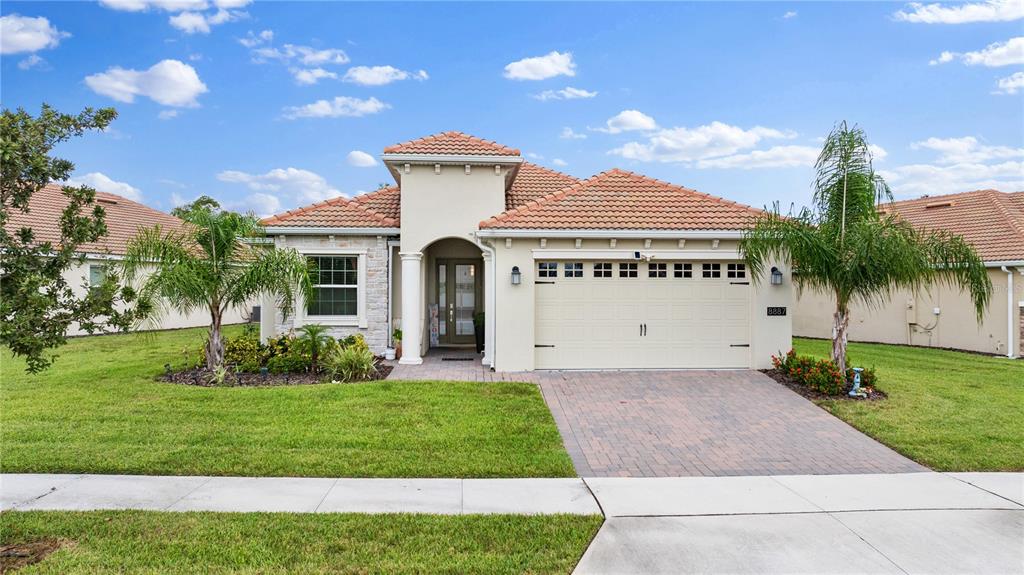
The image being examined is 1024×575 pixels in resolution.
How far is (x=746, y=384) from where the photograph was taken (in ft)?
35.8

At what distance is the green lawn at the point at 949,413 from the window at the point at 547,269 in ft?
18.5

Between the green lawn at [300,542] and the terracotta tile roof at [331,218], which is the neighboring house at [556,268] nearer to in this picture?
the terracotta tile roof at [331,218]

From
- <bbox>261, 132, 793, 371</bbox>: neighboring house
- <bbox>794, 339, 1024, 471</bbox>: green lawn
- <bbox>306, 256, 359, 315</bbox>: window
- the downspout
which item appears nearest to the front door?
<bbox>261, 132, 793, 371</bbox>: neighboring house

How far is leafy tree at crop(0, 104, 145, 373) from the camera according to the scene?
405cm

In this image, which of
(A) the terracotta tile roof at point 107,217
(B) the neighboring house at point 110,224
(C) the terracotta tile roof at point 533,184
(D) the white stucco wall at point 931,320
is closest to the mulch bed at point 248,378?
(C) the terracotta tile roof at point 533,184

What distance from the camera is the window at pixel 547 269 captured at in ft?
40.0

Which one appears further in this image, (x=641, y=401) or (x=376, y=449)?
(x=641, y=401)

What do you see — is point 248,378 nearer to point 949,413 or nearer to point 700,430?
point 700,430

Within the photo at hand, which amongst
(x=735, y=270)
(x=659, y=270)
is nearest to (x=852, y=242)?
(x=735, y=270)

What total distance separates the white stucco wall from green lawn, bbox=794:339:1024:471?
2.18 metres

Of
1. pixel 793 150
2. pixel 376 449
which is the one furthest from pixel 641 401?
pixel 793 150

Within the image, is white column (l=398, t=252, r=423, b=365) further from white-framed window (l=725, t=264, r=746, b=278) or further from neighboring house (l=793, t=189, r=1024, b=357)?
neighboring house (l=793, t=189, r=1024, b=357)

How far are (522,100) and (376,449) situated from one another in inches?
578

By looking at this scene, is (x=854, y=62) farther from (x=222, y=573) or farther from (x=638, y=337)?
(x=222, y=573)
